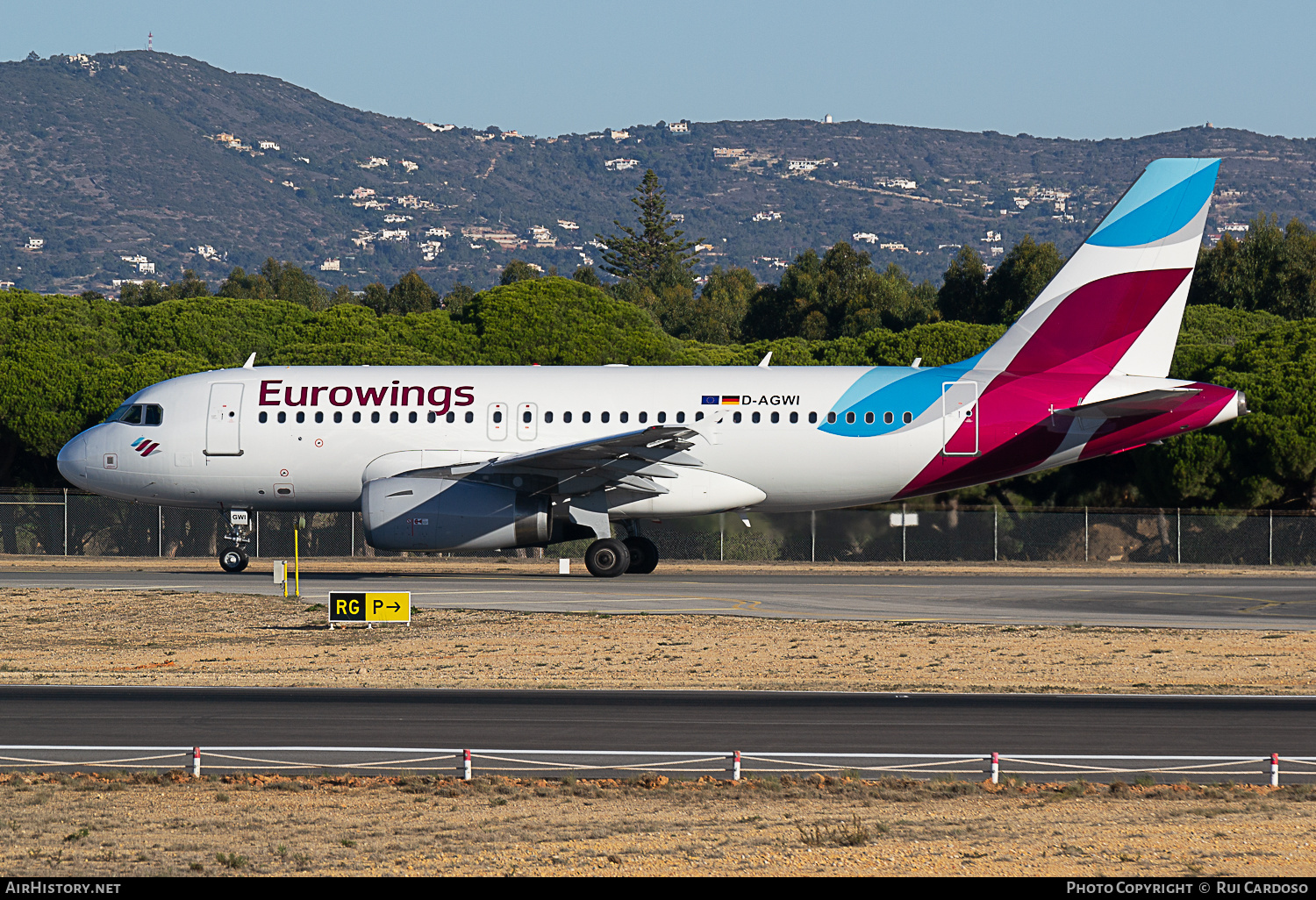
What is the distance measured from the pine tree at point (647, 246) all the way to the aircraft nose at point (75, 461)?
13760 centimetres

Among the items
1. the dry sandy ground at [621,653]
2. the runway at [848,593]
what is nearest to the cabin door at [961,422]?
the runway at [848,593]

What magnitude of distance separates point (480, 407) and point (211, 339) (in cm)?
3848

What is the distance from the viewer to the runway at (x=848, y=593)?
28438 millimetres

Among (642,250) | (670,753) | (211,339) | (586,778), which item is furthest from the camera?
(642,250)

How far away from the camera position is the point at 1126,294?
3419cm

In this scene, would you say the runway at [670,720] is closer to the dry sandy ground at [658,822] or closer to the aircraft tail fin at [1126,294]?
the dry sandy ground at [658,822]

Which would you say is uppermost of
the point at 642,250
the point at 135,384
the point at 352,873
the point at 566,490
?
the point at 642,250

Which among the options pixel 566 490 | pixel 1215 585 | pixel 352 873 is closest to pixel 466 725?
pixel 352 873

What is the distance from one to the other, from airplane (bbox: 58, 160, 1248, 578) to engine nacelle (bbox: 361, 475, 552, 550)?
4 centimetres

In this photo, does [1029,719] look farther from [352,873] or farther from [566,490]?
[566,490]

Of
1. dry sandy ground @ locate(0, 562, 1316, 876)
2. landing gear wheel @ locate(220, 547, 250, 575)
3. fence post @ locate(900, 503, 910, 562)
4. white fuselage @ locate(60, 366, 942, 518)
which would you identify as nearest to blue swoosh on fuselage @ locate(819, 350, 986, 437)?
white fuselage @ locate(60, 366, 942, 518)

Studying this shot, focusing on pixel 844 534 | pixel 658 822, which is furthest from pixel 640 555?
pixel 658 822

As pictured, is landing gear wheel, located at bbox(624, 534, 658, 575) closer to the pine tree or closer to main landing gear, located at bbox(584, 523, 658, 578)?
main landing gear, located at bbox(584, 523, 658, 578)
